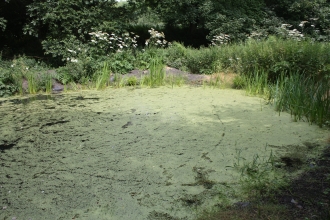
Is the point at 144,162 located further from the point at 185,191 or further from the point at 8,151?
the point at 8,151

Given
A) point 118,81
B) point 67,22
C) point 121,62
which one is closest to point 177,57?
point 121,62

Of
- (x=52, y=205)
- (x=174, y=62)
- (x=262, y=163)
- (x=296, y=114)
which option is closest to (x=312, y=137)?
(x=296, y=114)

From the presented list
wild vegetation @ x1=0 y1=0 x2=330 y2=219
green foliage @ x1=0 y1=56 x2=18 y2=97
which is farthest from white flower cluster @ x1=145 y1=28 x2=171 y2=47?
green foliage @ x1=0 y1=56 x2=18 y2=97

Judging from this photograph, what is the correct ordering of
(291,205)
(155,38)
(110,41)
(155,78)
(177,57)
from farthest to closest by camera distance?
(155,38) → (177,57) → (110,41) → (155,78) → (291,205)

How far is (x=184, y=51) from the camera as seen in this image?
22.4 feet

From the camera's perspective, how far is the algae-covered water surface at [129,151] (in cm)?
186

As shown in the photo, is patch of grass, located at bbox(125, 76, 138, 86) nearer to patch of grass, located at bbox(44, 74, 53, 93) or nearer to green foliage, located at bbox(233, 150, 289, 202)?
patch of grass, located at bbox(44, 74, 53, 93)

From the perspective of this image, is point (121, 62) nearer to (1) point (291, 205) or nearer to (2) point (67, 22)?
(2) point (67, 22)

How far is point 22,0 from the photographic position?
7.01 m

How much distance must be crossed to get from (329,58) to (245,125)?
93.7 inches

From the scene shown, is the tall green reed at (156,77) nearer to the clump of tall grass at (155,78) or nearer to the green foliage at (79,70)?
the clump of tall grass at (155,78)

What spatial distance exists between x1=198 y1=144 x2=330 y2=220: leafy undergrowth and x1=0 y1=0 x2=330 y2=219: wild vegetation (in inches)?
0.9

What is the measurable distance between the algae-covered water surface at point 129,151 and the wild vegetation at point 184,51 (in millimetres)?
293

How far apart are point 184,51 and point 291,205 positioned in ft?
17.8
